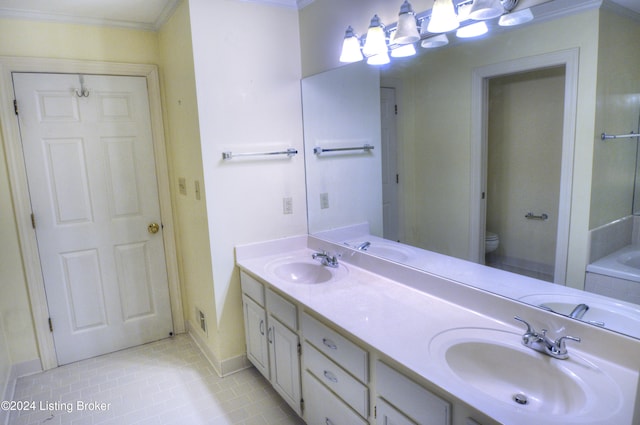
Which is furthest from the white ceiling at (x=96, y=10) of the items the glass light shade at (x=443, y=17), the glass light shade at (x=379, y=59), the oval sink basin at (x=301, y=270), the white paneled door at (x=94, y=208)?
the oval sink basin at (x=301, y=270)

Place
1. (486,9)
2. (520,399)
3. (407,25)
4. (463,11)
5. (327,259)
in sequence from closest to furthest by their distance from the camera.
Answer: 1. (520,399)
2. (486,9)
3. (463,11)
4. (407,25)
5. (327,259)

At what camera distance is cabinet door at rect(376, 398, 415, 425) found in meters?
1.25

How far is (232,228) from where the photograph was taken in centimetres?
243

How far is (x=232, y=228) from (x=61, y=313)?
56.2 inches

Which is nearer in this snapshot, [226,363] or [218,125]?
[218,125]

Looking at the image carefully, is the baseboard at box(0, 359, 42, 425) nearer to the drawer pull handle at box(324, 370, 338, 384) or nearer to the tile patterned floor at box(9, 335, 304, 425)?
the tile patterned floor at box(9, 335, 304, 425)

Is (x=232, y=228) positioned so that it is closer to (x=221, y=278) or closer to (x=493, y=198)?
(x=221, y=278)

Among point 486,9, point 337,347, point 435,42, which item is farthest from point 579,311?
point 435,42

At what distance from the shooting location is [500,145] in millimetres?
1693

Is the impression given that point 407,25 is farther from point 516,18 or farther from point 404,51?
point 516,18

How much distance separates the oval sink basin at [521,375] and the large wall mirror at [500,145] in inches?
10.3

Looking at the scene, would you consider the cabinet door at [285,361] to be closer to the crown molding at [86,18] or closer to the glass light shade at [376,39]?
the glass light shade at [376,39]

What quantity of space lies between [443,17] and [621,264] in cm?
112

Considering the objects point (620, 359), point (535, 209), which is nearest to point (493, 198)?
point (535, 209)
